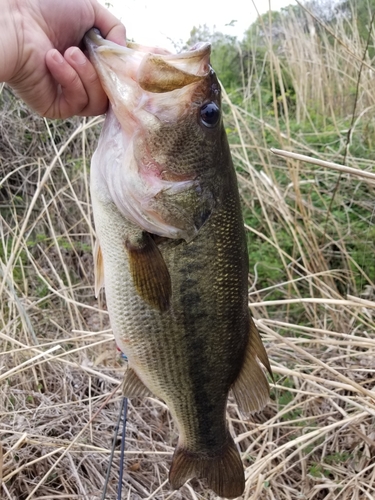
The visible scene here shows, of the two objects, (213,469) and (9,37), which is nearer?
(9,37)

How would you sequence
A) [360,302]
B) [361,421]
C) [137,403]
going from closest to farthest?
[360,302] → [361,421] → [137,403]

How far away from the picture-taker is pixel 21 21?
132 cm

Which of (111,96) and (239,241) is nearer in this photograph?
(111,96)

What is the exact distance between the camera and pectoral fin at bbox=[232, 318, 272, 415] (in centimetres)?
147

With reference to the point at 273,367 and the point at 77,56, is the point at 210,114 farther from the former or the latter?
the point at 273,367

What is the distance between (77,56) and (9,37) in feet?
0.71

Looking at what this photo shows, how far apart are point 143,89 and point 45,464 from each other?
1868mm

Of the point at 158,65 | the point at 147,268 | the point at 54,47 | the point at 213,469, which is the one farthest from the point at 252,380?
the point at 54,47

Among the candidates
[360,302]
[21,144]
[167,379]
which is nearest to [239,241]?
[167,379]

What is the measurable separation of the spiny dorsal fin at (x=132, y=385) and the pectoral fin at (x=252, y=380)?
30cm

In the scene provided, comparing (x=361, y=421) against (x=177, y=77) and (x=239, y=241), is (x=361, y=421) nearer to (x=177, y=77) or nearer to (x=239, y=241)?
(x=239, y=241)

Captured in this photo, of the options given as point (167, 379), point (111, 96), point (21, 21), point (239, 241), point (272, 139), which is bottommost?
point (272, 139)

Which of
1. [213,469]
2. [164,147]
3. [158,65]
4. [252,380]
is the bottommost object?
[213,469]

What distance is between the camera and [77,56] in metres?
1.23
